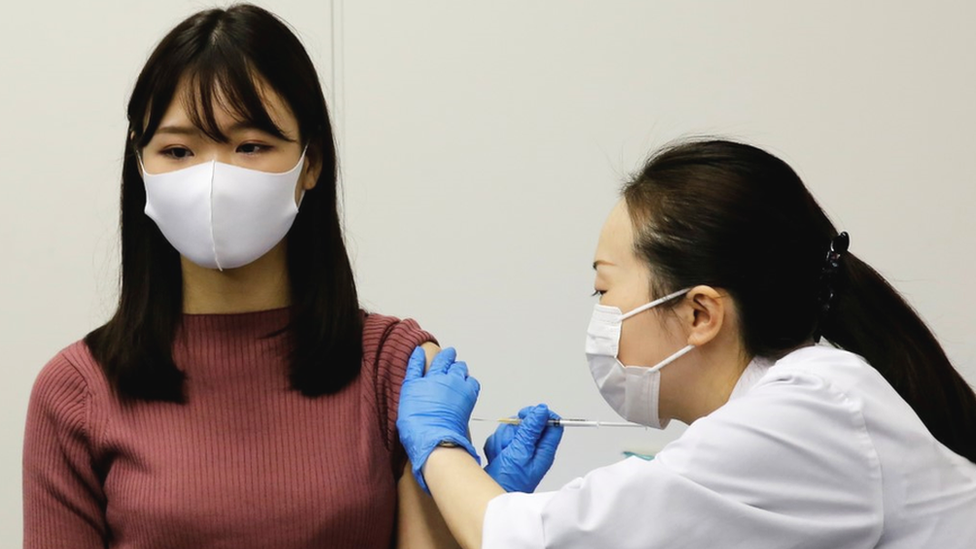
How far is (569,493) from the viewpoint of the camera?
1.30m

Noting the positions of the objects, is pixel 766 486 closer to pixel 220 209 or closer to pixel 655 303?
pixel 655 303

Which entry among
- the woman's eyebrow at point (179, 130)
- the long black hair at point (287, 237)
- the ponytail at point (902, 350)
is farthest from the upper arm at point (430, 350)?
the ponytail at point (902, 350)

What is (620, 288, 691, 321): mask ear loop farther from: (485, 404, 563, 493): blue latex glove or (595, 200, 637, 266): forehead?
(485, 404, 563, 493): blue latex glove

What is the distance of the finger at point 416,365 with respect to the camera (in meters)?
1.51

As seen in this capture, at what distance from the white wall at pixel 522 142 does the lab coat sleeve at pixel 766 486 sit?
1.03 meters

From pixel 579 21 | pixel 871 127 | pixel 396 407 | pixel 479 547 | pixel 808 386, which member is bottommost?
pixel 479 547

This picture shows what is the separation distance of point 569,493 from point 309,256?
1.66 feet

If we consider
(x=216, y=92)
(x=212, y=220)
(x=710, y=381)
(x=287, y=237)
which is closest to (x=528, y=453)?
(x=710, y=381)

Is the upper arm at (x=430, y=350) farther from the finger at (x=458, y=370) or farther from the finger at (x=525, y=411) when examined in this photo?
the finger at (x=525, y=411)

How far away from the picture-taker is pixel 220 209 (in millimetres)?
1375

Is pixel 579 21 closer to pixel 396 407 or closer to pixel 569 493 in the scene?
pixel 396 407

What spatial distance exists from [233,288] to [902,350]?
88 cm

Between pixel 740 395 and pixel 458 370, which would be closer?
pixel 740 395

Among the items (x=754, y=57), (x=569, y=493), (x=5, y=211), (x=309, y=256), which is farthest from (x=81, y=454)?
(x=754, y=57)
